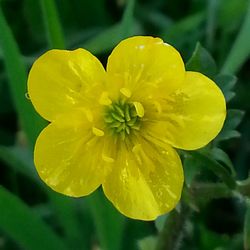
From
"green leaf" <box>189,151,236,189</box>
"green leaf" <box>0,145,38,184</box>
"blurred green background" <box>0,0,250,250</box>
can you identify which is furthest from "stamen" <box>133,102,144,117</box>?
"green leaf" <box>0,145,38,184</box>

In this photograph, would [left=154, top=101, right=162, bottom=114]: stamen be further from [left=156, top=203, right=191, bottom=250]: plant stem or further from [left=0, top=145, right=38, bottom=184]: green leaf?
[left=0, top=145, right=38, bottom=184]: green leaf

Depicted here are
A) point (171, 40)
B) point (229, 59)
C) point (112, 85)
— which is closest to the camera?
point (112, 85)

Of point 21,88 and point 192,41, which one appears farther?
point 192,41

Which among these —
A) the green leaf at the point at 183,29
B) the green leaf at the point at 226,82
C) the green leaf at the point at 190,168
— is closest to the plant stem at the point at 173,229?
the green leaf at the point at 190,168

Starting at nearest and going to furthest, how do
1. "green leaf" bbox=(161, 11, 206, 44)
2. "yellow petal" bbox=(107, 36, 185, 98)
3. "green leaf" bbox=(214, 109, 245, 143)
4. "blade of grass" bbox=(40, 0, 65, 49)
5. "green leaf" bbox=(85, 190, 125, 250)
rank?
"yellow petal" bbox=(107, 36, 185, 98) < "green leaf" bbox=(214, 109, 245, 143) < "blade of grass" bbox=(40, 0, 65, 49) < "green leaf" bbox=(85, 190, 125, 250) < "green leaf" bbox=(161, 11, 206, 44)

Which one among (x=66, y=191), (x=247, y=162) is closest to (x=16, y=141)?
(x=247, y=162)

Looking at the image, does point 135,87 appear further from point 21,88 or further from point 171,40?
point 171,40

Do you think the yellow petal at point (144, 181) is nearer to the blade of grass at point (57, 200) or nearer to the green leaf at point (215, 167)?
the green leaf at point (215, 167)
